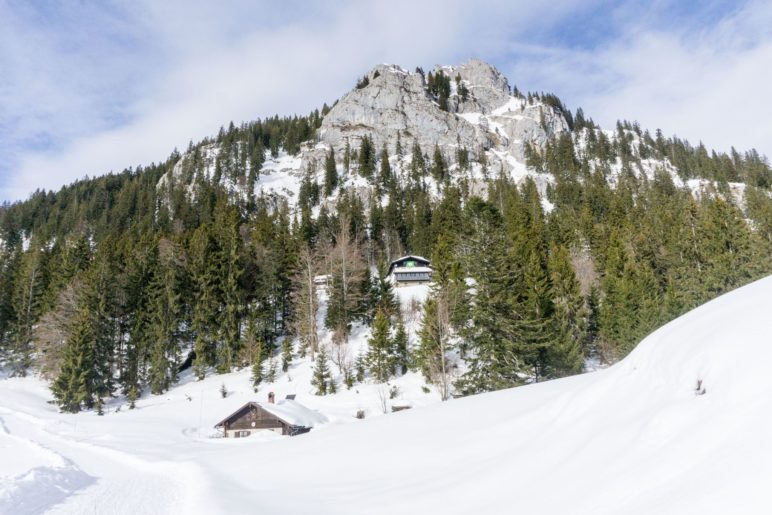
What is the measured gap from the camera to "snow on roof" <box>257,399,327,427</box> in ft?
108

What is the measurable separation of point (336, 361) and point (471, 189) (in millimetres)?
78195

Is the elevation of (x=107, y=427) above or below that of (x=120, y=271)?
below

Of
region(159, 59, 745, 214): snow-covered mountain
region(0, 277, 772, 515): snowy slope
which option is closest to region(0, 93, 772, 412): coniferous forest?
region(0, 277, 772, 515): snowy slope

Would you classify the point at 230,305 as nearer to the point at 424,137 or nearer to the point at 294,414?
the point at 294,414

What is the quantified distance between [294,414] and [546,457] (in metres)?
30.4

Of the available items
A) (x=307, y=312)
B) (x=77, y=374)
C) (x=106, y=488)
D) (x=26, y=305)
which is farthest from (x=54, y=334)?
(x=106, y=488)

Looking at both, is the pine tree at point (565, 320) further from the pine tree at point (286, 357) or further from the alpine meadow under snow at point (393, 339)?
the pine tree at point (286, 357)

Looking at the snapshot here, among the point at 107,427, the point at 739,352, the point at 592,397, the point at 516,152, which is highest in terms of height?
the point at 516,152

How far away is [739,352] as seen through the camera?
4.87 metres

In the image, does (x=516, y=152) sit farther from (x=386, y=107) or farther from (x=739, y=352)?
(x=739, y=352)

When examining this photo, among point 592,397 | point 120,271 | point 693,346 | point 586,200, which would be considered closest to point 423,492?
point 592,397

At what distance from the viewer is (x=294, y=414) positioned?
111 ft

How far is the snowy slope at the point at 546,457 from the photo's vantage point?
414cm

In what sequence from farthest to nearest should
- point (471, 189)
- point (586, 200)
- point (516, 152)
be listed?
1. point (516, 152)
2. point (471, 189)
3. point (586, 200)
